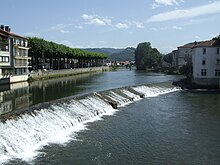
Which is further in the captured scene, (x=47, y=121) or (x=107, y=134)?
(x=47, y=121)

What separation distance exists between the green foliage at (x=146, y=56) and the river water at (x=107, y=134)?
10331cm

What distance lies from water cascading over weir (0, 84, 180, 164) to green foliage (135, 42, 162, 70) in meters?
103

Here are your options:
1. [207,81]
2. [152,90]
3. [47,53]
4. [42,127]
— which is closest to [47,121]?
[42,127]

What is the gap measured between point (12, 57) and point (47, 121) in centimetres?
3591

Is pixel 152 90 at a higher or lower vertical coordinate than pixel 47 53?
lower

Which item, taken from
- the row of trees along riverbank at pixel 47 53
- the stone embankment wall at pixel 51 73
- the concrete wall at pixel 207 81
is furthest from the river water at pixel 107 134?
the row of trees along riverbank at pixel 47 53

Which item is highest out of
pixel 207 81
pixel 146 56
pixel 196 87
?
pixel 146 56

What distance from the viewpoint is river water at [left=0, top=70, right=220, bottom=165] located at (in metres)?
16.3

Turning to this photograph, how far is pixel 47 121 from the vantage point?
2158 centimetres

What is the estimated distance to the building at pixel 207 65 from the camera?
51188 millimetres

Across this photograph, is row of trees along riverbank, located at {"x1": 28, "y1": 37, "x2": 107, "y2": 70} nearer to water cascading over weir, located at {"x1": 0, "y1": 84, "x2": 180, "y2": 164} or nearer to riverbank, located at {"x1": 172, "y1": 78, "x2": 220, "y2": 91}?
riverbank, located at {"x1": 172, "y1": 78, "x2": 220, "y2": 91}

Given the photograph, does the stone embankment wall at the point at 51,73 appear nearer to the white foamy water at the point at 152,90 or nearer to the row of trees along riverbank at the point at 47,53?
the row of trees along riverbank at the point at 47,53

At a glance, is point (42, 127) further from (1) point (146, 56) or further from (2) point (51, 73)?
(1) point (146, 56)

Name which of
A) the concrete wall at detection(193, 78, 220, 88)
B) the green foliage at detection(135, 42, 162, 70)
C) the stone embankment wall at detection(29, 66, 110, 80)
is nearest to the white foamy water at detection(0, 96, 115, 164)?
the concrete wall at detection(193, 78, 220, 88)
